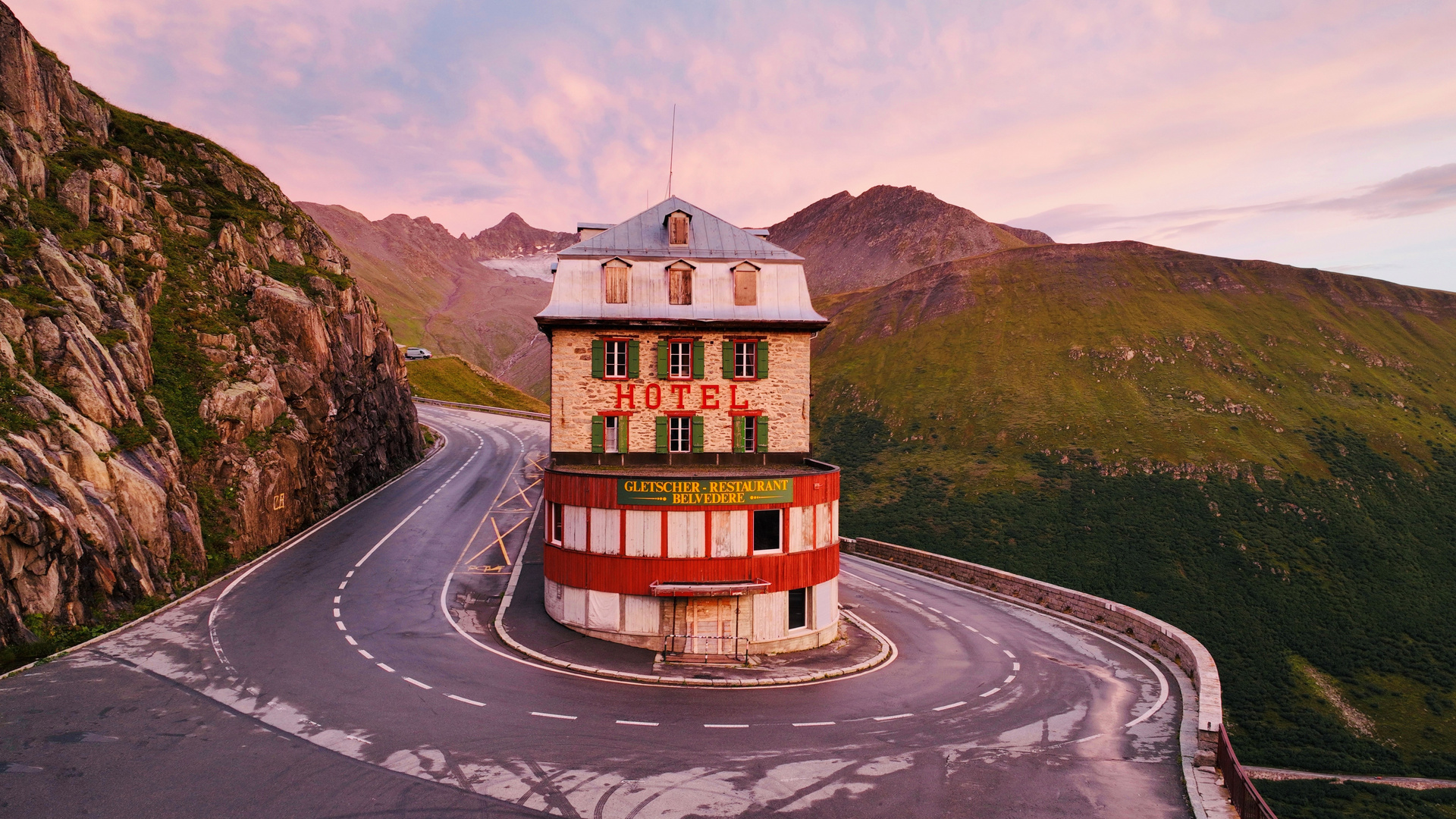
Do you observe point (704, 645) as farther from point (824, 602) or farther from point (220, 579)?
point (220, 579)

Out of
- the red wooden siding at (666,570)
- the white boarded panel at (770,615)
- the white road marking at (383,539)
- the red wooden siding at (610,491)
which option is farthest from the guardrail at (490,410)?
the white boarded panel at (770,615)

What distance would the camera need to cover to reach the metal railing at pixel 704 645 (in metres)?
27.8

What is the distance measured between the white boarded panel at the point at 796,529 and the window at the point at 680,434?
6649 millimetres

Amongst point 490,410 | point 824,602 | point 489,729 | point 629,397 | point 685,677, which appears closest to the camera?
point 489,729

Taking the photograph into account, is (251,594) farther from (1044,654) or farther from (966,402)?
(966,402)

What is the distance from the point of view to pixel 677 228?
35000 mm

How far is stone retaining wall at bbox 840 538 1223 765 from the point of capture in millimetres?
20466

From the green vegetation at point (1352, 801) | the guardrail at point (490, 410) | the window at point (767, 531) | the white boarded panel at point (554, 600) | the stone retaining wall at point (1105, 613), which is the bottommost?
the green vegetation at point (1352, 801)

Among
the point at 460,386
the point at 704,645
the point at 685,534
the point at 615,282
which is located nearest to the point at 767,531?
the point at 685,534

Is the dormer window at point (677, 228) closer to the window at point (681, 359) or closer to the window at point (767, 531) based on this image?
the window at point (681, 359)

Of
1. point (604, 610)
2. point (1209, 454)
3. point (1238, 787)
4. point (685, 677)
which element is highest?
point (1209, 454)

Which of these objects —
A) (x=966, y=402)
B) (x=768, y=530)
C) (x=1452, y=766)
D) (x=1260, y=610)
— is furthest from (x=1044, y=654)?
(x=966, y=402)

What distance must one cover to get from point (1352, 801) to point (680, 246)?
4661 centimetres

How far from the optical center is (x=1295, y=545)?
7275 cm
